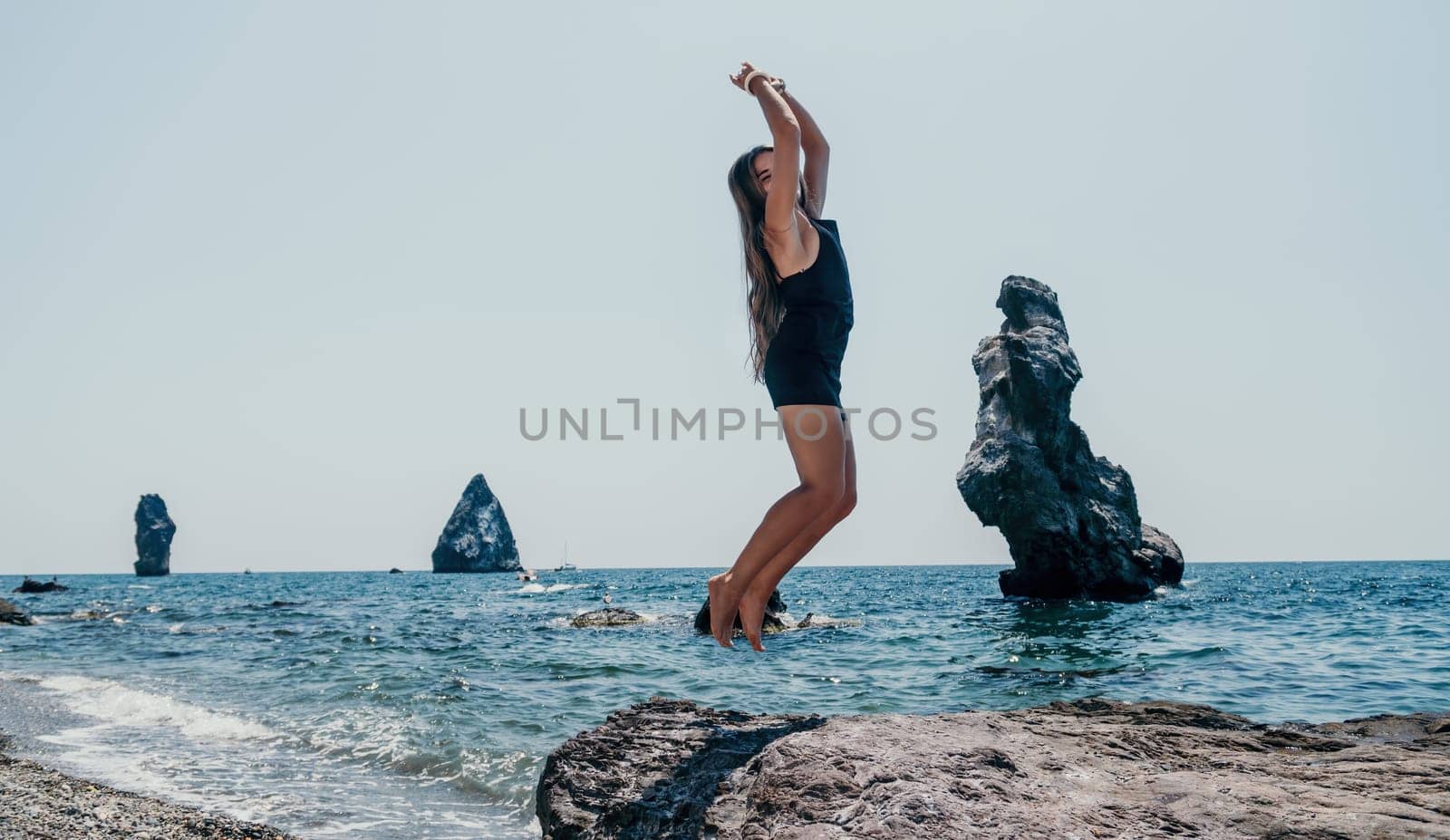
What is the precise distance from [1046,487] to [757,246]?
2756cm

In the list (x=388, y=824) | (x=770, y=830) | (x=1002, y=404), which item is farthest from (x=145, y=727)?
(x=1002, y=404)

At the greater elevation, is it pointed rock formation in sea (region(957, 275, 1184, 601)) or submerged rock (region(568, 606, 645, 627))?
pointed rock formation in sea (region(957, 275, 1184, 601))

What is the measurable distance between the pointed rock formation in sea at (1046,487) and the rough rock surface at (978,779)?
26.2m

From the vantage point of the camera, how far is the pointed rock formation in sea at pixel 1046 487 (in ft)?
97.1

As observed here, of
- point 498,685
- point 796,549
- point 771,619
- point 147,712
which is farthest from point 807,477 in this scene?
point 771,619

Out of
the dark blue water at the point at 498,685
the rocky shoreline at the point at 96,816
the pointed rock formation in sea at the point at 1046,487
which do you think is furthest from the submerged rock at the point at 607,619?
the rocky shoreline at the point at 96,816

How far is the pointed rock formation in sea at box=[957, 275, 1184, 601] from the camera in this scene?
97.1ft

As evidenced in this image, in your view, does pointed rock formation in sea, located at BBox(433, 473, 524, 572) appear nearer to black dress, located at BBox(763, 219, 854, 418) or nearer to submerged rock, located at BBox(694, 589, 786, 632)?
submerged rock, located at BBox(694, 589, 786, 632)

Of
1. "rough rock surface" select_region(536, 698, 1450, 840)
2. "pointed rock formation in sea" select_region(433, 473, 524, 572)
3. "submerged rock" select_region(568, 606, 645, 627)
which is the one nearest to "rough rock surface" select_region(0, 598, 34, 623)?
"submerged rock" select_region(568, 606, 645, 627)

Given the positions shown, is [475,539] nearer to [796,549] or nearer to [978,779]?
[796,549]

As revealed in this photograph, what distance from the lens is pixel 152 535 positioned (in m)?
100

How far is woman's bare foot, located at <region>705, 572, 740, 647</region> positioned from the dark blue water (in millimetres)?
2644

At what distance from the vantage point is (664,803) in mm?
3387

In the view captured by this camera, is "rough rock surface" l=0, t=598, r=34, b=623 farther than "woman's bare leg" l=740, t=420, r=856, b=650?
Yes
